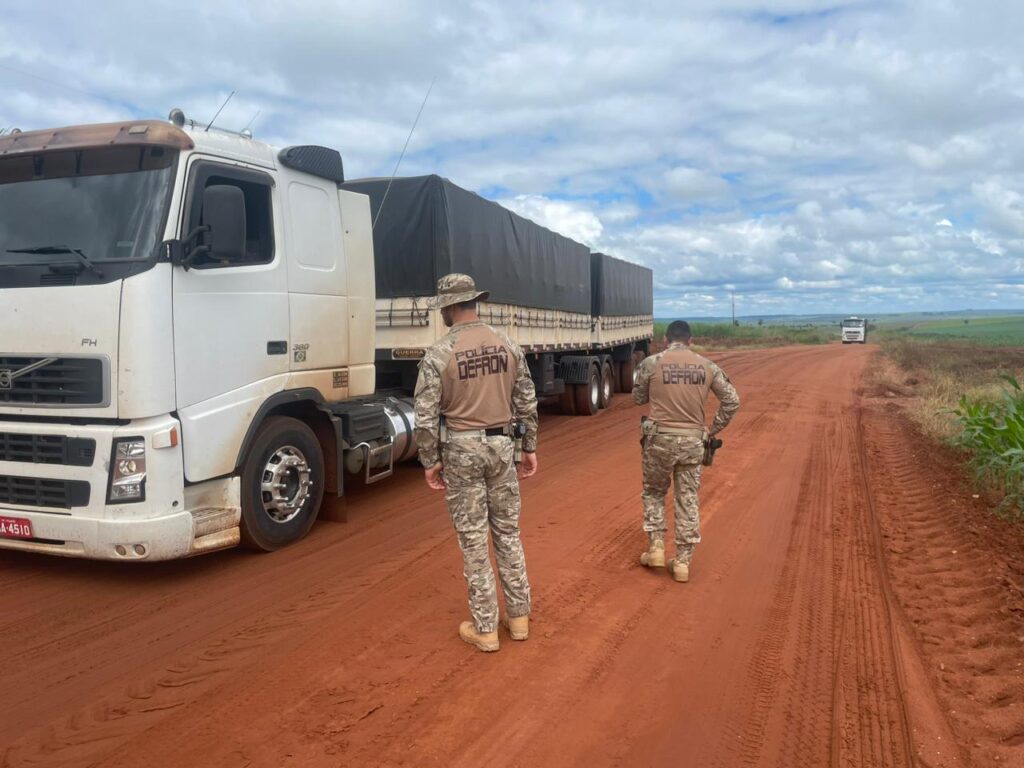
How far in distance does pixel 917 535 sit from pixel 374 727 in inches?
201

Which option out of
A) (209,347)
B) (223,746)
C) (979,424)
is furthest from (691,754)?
(979,424)

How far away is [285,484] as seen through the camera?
5.71m

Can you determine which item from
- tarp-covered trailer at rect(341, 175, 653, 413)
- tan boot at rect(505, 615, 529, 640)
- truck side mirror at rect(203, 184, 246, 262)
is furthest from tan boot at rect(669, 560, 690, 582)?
tarp-covered trailer at rect(341, 175, 653, 413)

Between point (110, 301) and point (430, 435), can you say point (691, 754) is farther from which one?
point (110, 301)

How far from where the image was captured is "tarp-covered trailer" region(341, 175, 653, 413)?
820 cm

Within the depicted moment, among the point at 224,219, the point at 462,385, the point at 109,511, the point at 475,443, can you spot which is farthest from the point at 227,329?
the point at 475,443

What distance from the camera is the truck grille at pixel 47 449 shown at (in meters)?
4.57

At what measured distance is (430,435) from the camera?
402cm

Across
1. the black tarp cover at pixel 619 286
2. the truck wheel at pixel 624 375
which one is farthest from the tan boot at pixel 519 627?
the truck wheel at pixel 624 375

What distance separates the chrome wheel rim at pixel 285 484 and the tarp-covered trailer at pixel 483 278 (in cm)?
240

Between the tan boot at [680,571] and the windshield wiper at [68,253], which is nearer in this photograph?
the windshield wiper at [68,253]

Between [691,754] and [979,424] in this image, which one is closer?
[691,754]

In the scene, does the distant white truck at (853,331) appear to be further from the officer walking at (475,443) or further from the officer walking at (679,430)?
the officer walking at (475,443)

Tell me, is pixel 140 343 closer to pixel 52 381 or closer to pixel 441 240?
pixel 52 381
